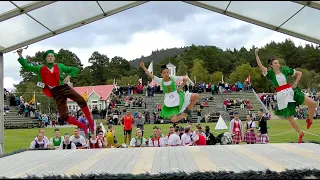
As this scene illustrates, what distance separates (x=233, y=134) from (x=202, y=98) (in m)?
19.1

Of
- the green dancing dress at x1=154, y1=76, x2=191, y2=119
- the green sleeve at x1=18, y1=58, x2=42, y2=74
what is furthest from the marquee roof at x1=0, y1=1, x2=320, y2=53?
the green dancing dress at x1=154, y1=76, x2=191, y2=119

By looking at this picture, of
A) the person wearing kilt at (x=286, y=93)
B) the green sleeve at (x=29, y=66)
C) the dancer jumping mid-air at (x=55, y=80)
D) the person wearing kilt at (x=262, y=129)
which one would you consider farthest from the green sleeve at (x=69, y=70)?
the person wearing kilt at (x=262, y=129)

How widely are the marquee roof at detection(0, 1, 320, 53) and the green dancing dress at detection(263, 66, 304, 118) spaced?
1.52 m

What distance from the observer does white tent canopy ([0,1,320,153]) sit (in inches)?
383

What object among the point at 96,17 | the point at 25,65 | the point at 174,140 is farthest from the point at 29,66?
the point at 174,140

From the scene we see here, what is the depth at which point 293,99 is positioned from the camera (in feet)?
30.7

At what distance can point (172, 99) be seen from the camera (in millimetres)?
10008

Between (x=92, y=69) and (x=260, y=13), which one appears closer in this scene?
(x=260, y=13)

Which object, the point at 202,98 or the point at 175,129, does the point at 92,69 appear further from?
the point at 175,129

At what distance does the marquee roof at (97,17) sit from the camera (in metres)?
9.73

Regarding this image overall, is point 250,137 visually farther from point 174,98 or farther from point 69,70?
point 69,70

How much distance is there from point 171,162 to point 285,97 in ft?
10.5

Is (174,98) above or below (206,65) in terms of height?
below

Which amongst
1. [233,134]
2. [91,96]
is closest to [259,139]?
[233,134]
